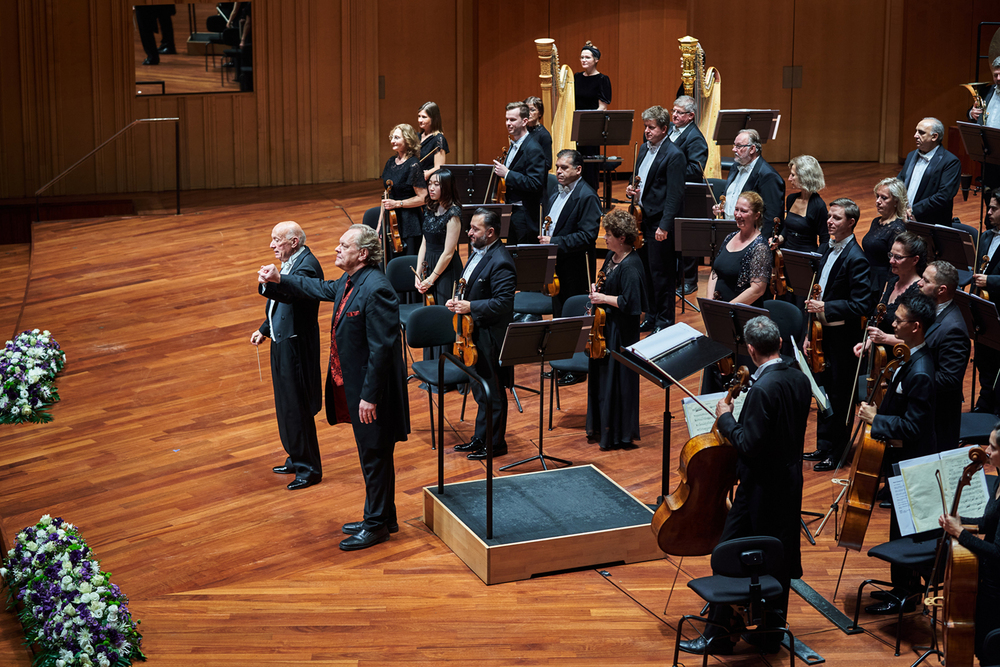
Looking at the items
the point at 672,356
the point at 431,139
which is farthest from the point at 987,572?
the point at 431,139

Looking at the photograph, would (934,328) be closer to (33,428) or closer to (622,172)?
(33,428)

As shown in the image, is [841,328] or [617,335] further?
[617,335]

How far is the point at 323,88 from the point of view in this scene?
1298cm

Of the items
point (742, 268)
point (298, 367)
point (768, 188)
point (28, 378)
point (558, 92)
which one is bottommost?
point (28, 378)

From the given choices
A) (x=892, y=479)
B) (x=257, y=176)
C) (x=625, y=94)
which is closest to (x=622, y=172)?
(x=625, y=94)

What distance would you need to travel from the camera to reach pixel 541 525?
5047mm

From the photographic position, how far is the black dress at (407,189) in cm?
760

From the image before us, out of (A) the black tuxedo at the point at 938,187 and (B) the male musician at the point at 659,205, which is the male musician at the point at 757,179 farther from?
(A) the black tuxedo at the point at 938,187

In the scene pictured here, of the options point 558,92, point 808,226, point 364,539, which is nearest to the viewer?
point 364,539

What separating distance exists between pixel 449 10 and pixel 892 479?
1039 cm

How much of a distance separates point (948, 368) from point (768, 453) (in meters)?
1.14

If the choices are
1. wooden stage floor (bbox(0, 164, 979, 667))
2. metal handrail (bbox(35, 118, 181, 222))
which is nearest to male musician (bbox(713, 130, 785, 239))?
wooden stage floor (bbox(0, 164, 979, 667))

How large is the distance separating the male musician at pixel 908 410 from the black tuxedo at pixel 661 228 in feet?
10.6

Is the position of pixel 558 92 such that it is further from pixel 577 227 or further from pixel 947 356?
pixel 947 356
